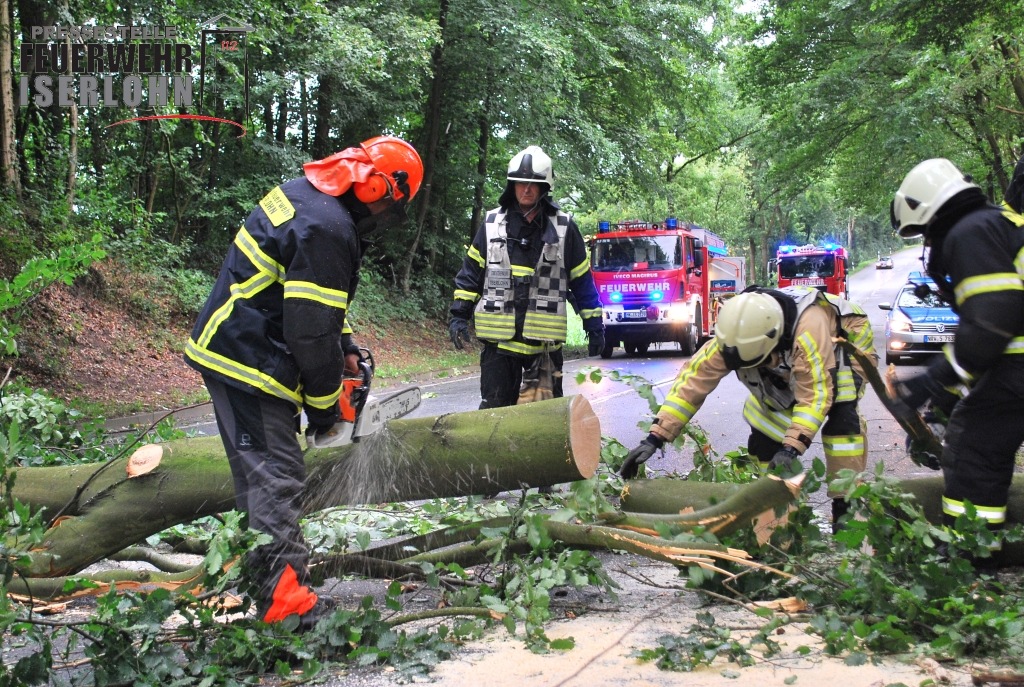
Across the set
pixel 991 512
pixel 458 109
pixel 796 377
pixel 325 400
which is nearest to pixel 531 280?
pixel 796 377

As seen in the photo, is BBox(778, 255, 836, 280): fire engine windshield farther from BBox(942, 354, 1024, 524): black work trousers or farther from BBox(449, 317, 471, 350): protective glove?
BBox(942, 354, 1024, 524): black work trousers

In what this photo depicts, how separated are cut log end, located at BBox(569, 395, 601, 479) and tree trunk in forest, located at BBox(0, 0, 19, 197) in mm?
9347

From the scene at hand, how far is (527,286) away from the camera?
518 cm

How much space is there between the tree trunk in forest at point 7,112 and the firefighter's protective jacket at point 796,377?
9233mm

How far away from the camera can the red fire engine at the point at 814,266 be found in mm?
32531

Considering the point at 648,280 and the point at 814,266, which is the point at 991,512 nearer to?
the point at 648,280

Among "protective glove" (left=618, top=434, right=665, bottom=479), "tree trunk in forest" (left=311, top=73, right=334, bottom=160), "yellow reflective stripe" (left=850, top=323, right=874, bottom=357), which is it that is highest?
"tree trunk in forest" (left=311, top=73, right=334, bottom=160)

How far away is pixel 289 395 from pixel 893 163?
2200 cm

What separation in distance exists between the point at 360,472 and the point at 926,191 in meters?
2.50

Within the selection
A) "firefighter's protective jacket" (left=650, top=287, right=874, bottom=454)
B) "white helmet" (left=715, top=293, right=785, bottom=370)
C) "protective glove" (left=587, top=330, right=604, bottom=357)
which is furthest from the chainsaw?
"protective glove" (left=587, top=330, right=604, bottom=357)

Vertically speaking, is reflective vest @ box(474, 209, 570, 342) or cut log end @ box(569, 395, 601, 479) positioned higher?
reflective vest @ box(474, 209, 570, 342)

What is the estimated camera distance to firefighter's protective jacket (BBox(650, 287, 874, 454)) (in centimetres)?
394

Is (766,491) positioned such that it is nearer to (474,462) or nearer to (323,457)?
(474,462)

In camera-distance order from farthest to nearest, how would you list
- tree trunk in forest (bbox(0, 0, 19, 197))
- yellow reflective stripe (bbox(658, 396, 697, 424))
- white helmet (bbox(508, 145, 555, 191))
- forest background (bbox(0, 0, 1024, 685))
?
forest background (bbox(0, 0, 1024, 685)), tree trunk in forest (bbox(0, 0, 19, 197)), white helmet (bbox(508, 145, 555, 191)), yellow reflective stripe (bbox(658, 396, 697, 424))
